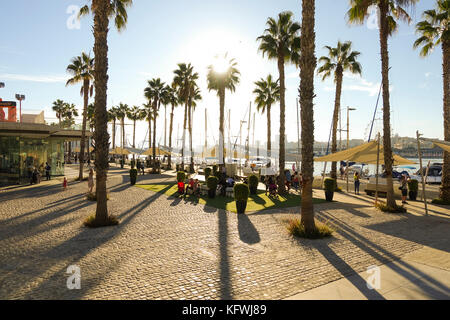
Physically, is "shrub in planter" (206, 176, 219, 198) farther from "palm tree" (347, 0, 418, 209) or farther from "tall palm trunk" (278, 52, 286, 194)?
"palm tree" (347, 0, 418, 209)

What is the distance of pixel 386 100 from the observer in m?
14.9

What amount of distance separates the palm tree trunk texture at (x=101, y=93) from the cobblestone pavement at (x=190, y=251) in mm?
1404

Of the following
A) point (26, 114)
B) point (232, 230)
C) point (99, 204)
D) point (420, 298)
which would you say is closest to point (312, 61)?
point (232, 230)

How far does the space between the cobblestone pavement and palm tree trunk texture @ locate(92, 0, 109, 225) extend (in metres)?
1.40

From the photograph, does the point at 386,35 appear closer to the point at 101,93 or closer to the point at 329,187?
the point at 329,187

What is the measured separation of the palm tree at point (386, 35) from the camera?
14.8 metres

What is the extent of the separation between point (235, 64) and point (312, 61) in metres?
22.5

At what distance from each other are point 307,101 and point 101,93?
7.94m

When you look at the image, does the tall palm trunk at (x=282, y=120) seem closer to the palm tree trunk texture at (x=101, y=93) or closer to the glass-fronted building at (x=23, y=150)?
the palm tree trunk texture at (x=101, y=93)

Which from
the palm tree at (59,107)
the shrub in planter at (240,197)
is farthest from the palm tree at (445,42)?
the palm tree at (59,107)

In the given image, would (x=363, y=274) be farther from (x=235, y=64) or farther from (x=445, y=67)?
(x=235, y=64)

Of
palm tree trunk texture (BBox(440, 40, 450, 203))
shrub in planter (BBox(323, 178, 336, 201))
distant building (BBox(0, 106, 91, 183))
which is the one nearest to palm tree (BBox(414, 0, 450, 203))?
palm tree trunk texture (BBox(440, 40, 450, 203))

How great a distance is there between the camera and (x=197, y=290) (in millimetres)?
5668

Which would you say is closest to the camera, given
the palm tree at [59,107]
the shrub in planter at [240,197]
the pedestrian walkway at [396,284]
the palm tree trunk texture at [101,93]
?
the pedestrian walkway at [396,284]
